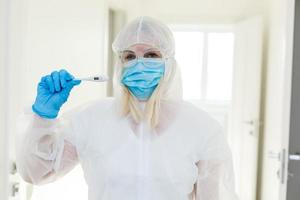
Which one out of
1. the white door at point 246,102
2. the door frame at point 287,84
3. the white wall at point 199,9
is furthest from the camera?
the white wall at point 199,9

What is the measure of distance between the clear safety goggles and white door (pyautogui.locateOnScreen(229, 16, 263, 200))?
235 centimetres

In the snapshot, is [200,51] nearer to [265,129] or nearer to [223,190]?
[265,129]

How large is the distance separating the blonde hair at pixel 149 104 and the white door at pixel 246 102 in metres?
2.35

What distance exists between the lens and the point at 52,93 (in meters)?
0.97

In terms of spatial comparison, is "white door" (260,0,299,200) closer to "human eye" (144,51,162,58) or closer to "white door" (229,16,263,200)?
"white door" (229,16,263,200)

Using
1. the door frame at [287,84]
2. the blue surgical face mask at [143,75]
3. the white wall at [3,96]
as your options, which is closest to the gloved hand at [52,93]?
the blue surgical face mask at [143,75]

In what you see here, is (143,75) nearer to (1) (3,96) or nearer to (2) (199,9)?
(1) (3,96)

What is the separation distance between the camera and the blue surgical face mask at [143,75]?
1.03 m

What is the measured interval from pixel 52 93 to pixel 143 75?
Result: 0.25 metres

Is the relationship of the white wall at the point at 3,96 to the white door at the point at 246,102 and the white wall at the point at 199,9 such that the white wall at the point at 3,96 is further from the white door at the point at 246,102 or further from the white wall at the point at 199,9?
the white door at the point at 246,102

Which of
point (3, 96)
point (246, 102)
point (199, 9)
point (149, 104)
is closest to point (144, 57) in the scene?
point (149, 104)

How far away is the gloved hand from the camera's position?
0.96 m

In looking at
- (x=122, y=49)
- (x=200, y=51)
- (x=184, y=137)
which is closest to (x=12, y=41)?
(x=122, y=49)

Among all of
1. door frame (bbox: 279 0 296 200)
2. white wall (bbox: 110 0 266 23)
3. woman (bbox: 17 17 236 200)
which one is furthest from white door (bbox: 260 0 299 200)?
woman (bbox: 17 17 236 200)
